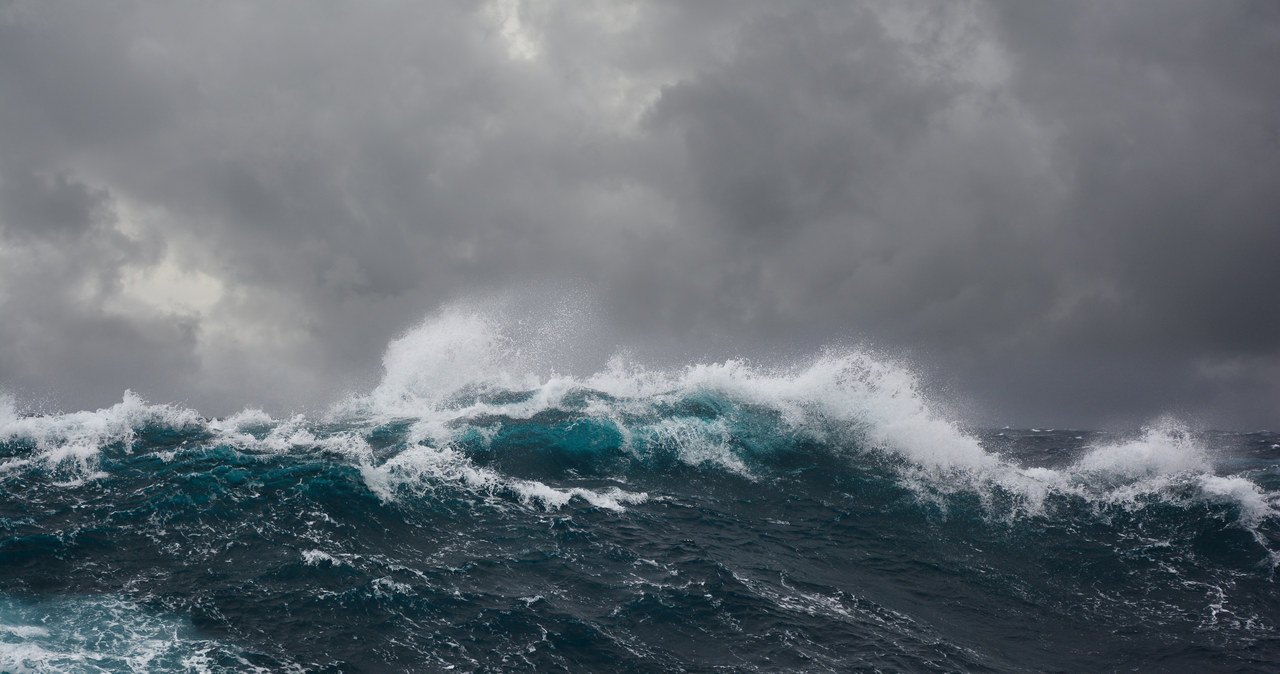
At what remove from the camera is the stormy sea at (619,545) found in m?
17.0

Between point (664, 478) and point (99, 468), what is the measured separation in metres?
25.3

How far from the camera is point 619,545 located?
79.3 ft

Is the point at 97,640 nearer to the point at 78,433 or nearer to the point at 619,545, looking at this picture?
the point at 619,545

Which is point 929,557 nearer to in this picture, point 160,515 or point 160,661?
point 160,661

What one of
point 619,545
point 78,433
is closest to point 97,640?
Answer: point 619,545

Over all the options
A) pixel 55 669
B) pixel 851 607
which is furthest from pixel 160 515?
pixel 851 607

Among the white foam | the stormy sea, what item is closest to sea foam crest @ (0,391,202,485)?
the stormy sea

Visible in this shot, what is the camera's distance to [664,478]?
3309 cm

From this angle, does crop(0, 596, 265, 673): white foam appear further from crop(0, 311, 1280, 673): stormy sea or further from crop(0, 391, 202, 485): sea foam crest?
crop(0, 391, 202, 485): sea foam crest

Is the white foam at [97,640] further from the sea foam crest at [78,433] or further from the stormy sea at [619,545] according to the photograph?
the sea foam crest at [78,433]

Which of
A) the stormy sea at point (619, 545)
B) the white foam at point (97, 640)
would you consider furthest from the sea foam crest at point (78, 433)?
the white foam at point (97, 640)

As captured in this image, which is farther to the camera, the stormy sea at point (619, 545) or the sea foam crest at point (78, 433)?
the sea foam crest at point (78, 433)

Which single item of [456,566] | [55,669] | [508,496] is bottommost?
[55,669]

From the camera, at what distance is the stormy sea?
1702 centimetres
